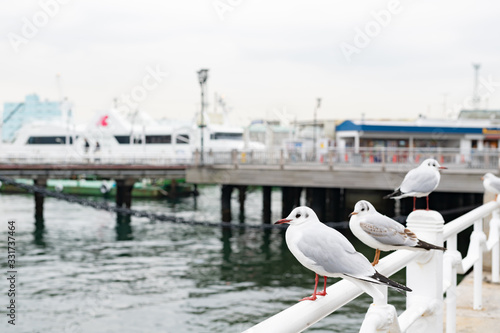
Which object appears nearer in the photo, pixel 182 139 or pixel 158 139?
pixel 182 139

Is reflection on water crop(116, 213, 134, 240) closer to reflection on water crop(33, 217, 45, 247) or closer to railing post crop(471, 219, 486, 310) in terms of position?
reflection on water crop(33, 217, 45, 247)

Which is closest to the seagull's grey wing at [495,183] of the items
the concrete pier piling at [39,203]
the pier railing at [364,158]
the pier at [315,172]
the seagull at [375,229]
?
the seagull at [375,229]

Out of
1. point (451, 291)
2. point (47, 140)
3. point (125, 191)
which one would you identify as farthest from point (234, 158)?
point (47, 140)

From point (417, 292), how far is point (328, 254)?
4.77ft

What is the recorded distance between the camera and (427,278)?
3592 millimetres

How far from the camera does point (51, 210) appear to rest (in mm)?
41562

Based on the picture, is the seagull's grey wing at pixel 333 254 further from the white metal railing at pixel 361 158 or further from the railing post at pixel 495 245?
the white metal railing at pixel 361 158

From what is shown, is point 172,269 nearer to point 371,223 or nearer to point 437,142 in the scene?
point 371,223

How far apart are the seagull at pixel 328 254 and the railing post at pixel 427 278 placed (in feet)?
3.89

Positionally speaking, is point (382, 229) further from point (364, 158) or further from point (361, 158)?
point (364, 158)

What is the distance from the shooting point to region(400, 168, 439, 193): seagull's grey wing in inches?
167

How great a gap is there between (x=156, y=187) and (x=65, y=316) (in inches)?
1608

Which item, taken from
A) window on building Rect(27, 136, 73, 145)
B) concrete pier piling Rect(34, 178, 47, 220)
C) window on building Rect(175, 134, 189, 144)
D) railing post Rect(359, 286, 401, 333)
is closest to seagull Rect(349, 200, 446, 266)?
railing post Rect(359, 286, 401, 333)

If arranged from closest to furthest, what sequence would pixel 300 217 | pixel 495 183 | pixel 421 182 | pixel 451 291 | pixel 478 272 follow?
pixel 300 217, pixel 451 291, pixel 421 182, pixel 478 272, pixel 495 183
